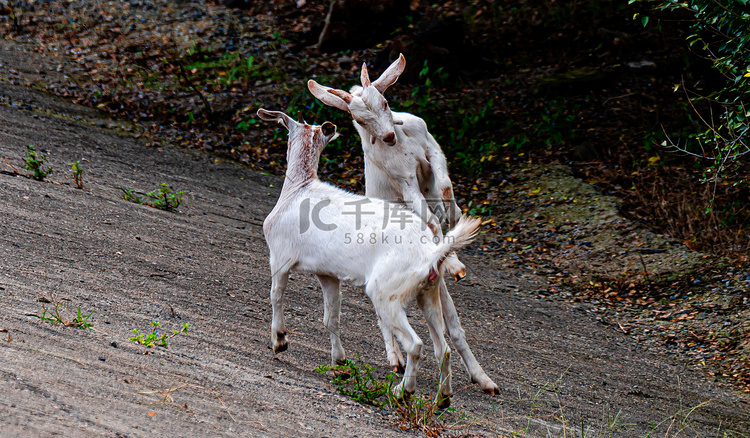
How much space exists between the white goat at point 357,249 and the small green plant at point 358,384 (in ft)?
0.45

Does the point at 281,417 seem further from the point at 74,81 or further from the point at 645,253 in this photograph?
the point at 74,81

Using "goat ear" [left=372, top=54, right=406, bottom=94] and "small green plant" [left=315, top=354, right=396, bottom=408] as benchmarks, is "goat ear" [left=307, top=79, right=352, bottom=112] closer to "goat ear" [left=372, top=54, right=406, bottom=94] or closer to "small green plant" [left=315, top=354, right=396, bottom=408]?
"goat ear" [left=372, top=54, right=406, bottom=94]

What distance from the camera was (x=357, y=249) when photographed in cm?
454

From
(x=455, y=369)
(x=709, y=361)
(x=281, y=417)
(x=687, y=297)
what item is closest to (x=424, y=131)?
(x=455, y=369)

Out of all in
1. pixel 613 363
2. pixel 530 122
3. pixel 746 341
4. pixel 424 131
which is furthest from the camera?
pixel 530 122

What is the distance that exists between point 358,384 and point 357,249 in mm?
838

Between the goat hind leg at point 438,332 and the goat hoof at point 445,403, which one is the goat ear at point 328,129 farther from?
the goat hoof at point 445,403

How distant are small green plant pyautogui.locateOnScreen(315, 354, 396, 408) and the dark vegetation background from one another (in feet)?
19.9

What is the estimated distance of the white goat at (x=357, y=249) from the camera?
4.32 m

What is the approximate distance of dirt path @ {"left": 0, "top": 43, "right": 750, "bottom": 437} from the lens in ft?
12.1

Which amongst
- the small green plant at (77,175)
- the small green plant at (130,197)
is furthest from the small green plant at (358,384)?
the small green plant at (77,175)

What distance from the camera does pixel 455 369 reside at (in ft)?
18.8

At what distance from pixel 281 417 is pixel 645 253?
6.63 meters

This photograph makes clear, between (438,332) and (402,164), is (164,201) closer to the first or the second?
(402,164)
